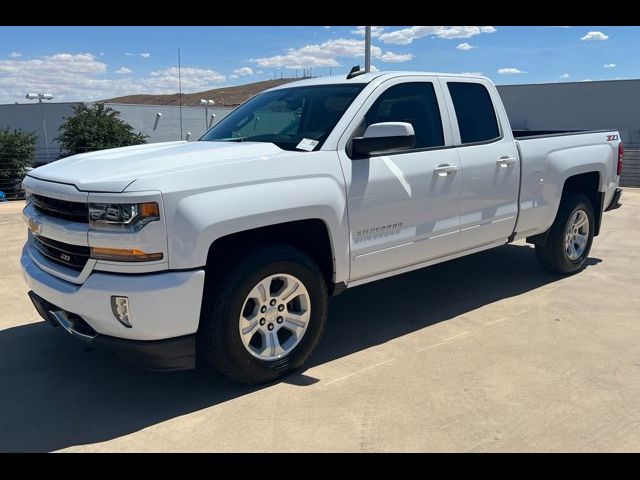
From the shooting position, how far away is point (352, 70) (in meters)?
4.75

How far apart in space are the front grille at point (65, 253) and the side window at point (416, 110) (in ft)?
7.37

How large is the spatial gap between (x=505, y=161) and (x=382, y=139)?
1.64m

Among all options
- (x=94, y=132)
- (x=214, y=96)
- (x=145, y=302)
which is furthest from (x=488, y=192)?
(x=214, y=96)

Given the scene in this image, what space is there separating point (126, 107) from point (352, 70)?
4274cm

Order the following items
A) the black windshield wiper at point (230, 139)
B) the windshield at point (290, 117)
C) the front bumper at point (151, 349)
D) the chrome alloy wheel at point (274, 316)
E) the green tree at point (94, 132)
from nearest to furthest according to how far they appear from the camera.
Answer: the front bumper at point (151, 349)
the chrome alloy wheel at point (274, 316)
the windshield at point (290, 117)
the black windshield wiper at point (230, 139)
the green tree at point (94, 132)

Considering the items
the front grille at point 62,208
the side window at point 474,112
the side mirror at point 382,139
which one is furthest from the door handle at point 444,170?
the front grille at point 62,208

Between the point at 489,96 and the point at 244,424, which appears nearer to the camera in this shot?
the point at 244,424

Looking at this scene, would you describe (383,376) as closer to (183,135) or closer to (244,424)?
(244,424)

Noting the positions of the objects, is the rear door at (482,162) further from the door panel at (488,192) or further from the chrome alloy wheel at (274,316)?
the chrome alloy wheel at (274,316)

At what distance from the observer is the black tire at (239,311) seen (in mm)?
3383

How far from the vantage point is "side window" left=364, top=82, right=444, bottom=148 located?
437 centimetres
